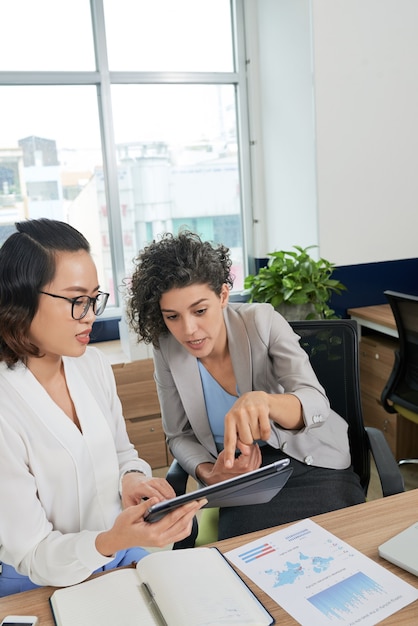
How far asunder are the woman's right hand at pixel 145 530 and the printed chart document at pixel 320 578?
153mm

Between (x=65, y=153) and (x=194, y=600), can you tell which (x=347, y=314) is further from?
(x=194, y=600)

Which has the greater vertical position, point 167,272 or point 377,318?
point 167,272

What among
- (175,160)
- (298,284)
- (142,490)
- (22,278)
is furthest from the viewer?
(175,160)

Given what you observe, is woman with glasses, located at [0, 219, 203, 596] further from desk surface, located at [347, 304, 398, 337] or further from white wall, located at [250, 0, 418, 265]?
white wall, located at [250, 0, 418, 265]

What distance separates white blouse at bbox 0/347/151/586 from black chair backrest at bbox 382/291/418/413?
153 centimetres

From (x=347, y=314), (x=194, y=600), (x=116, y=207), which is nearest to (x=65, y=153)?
(x=116, y=207)

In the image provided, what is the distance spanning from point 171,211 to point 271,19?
128cm

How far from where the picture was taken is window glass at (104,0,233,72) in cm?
340

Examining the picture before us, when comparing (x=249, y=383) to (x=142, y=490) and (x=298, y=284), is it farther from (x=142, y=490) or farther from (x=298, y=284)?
(x=298, y=284)

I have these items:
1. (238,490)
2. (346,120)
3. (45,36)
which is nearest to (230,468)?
(238,490)

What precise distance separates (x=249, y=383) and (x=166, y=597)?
79 centimetres

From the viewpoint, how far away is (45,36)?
10.8 ft

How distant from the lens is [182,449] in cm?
167

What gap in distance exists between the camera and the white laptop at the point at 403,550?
1035 millimetres
